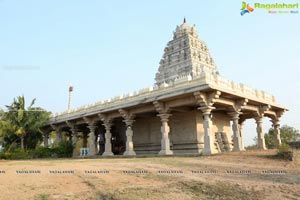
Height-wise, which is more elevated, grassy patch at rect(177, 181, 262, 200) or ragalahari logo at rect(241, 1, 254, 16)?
ragalahari logo at rect(241, 1, 254, 16)

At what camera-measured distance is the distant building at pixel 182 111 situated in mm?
15914

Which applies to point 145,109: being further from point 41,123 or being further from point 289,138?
point 289,138

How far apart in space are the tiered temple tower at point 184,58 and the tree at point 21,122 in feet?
42.6

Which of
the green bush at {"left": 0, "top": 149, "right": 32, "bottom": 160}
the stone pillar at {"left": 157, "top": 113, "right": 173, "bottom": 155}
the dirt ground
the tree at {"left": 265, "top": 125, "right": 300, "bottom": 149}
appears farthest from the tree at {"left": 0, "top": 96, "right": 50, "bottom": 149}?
the tree at {"left": 265, "top": 125, "right": 300, "bottom": 149}

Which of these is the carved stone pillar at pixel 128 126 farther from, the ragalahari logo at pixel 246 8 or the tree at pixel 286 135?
the tree at pixel 286 135

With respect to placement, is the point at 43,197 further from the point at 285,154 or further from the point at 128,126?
the point at 128,126

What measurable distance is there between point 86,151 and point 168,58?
485 inches

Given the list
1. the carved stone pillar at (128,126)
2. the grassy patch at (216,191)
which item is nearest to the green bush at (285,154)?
the grassy patch at (216,191)

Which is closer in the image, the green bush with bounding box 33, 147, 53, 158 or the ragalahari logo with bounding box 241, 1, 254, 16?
the ragalahari logo with bounding box 241, 1, 254, 16

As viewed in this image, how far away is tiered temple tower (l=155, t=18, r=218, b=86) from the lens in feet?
82.6

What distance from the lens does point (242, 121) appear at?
2597 cm

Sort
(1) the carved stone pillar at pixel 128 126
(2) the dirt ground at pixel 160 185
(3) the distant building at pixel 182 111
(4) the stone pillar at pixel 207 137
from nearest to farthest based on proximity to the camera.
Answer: (2) the dirt ground at pixel 160 185
(4) the stone pillar at pixel 207 137
(3) the distant building at pixel 182 111
(1) the carved stone pillar at pixel 128 126

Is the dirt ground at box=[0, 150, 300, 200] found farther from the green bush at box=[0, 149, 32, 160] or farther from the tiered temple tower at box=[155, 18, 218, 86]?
the green bush at box=[0, 149, 32, 160]

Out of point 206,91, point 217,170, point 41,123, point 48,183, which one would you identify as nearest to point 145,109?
point 206,91
